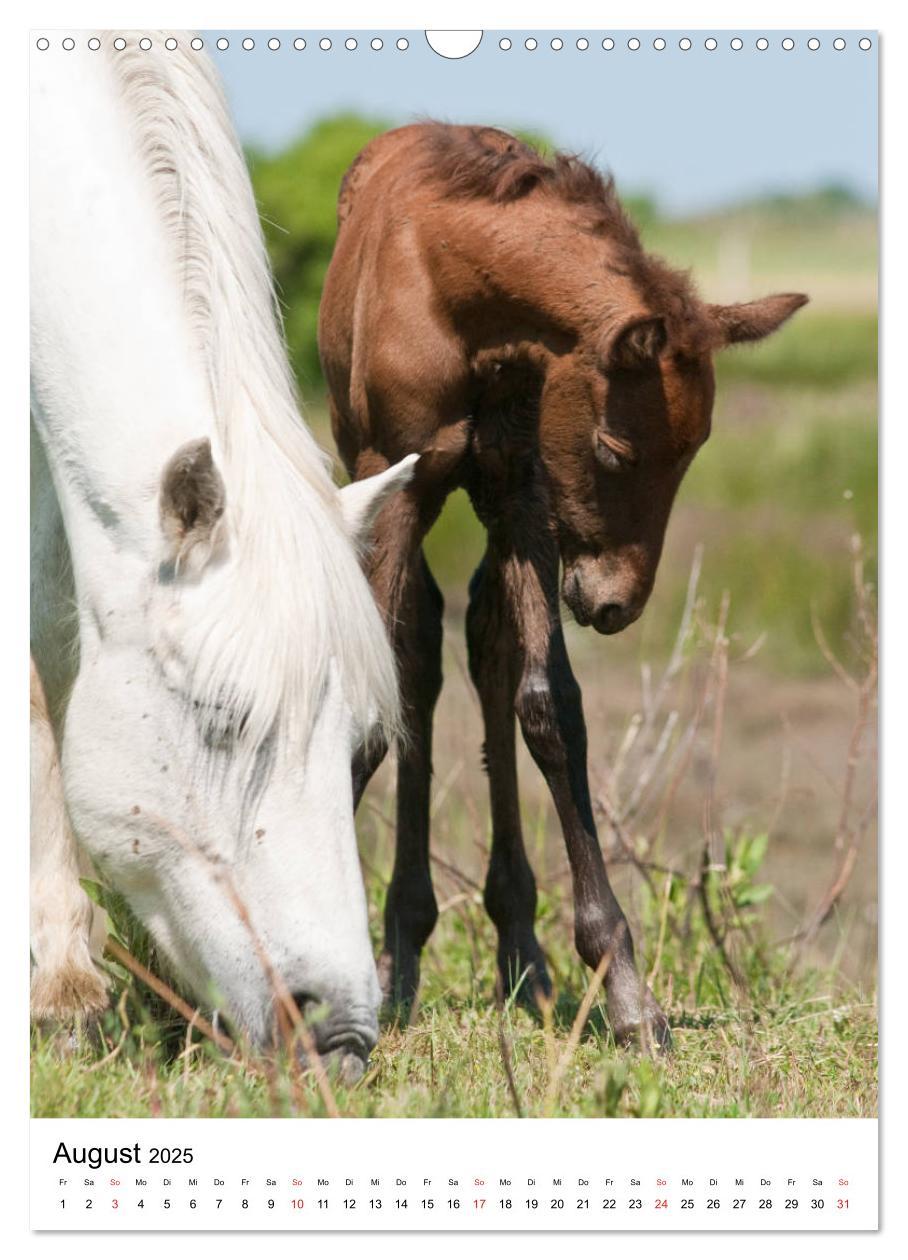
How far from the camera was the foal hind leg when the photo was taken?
363 cm

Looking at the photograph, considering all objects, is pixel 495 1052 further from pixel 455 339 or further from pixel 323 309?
pixel 323 309

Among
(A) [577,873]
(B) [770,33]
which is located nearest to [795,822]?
(A) [577,873]

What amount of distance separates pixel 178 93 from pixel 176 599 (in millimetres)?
1213

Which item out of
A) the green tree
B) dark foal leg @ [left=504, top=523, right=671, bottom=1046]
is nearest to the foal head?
dark foal leg @ [left=504, top=523, right=671, bottom=1046]

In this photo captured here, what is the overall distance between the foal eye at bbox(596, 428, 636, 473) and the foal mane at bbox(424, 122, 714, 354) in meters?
0.24

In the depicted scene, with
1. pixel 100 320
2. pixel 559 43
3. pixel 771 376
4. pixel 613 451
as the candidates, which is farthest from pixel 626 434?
pixel 771 376

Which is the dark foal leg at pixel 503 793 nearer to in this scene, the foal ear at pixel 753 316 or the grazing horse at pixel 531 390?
the grazing horse at pixel 531 390

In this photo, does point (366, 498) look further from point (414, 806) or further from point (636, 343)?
point (414, 806)

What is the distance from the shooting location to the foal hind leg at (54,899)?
3627mm

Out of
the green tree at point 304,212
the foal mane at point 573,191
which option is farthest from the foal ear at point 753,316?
the green tree at point 304,212

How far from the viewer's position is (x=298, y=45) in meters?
3.45

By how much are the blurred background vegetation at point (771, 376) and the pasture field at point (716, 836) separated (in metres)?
0.02
